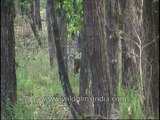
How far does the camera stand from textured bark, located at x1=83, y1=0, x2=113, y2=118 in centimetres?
760

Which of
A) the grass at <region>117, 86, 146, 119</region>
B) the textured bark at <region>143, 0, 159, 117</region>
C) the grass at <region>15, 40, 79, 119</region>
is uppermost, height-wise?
the textured bark at <region>143, 0, 159, 117</region>

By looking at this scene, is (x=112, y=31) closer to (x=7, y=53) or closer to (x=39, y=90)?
(x=39, y=90)

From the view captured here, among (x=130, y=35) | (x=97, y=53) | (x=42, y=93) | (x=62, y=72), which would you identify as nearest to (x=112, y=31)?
(x=130, y=35)

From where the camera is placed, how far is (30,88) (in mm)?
11812

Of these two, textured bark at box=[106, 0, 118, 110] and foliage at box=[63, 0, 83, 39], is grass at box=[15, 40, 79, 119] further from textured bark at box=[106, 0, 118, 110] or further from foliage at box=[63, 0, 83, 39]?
foliage at box=[63, 0, 83, 39]

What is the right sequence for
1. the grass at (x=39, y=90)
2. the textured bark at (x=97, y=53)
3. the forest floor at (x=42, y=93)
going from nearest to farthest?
the forest floor at (x=42, y=93) → the grass at (x=39, y=90) → the textured bark at (x=97, y=53)

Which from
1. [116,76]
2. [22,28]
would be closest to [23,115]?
[116,76]

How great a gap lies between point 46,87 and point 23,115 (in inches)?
201

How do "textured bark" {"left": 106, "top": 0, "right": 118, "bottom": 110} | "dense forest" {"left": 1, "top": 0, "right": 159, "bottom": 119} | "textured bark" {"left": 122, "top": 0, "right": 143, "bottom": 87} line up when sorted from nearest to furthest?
"dense forest" {"left": 1, "top": 0, "right": 159, "bottom": 119}
"textured bark" {"left": 122, "top": 0, "right": 143, "bottom": 87}
"textured bark" {"left": 106, "top": 0, "right": 118, "bottom": 110}

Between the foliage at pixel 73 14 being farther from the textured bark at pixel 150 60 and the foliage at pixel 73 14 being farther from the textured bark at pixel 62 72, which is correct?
the textured bark at pixel 150 60

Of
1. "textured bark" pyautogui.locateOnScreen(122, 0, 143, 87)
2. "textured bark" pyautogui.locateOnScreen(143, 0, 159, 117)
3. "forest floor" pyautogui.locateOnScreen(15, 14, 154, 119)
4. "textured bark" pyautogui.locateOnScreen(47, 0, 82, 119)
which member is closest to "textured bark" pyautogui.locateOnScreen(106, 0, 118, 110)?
"textured bark" pyautogui.locateOnScreen(122, 0, 143, 87)

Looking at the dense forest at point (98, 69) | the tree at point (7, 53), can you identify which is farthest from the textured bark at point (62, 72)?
the tree at point (7, 53)

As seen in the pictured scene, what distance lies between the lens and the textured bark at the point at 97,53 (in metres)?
7.60

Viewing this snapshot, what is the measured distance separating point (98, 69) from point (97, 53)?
30 centimetres
